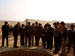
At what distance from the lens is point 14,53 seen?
698 centimetres

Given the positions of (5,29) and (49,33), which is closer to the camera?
(49,33)

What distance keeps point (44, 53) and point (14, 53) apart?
156 cm

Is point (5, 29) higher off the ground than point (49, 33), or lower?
higher

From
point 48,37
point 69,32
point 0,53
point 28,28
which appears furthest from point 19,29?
point 69,32

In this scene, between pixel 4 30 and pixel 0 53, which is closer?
pixel 0 53

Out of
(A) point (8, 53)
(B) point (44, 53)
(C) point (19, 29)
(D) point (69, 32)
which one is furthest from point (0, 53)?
(D) point (69, 32)

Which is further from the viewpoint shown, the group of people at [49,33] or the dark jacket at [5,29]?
the dark jacket at [5,29]

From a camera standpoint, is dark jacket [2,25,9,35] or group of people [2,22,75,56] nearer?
group of people [2,22,75,56]

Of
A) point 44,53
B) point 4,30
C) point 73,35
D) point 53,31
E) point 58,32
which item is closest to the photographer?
point 73,35

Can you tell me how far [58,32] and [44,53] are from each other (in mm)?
1524

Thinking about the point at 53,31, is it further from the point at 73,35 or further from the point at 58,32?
the point at 73,35

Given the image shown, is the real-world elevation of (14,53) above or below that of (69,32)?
below

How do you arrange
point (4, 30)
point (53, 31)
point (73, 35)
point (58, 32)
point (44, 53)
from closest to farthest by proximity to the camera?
point (73, 35) < point (44, 53) < point (58, 32) < point (53, 31) < point (4, 30)

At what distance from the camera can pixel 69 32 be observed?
6668 millimetres
